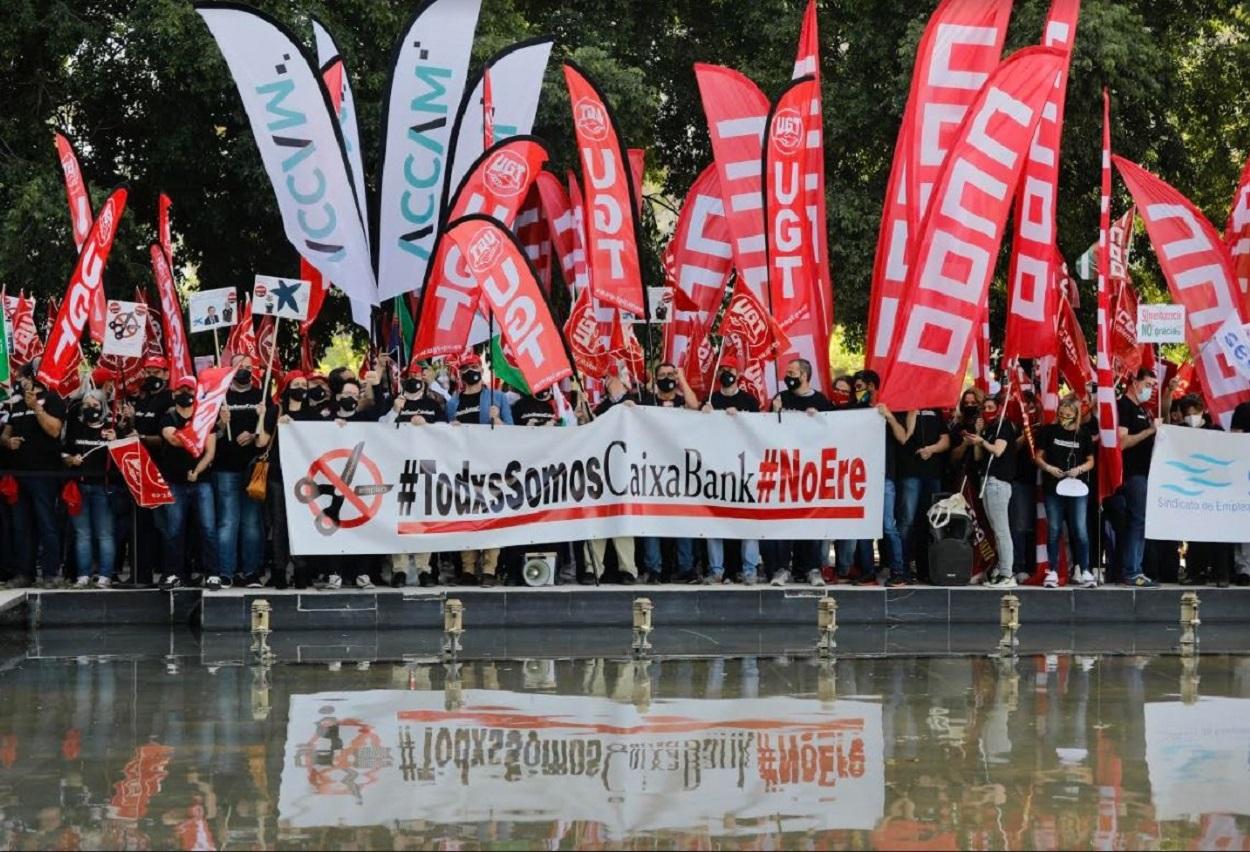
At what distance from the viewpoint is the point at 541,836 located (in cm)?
845

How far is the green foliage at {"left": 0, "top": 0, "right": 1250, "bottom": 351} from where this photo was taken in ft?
78.9

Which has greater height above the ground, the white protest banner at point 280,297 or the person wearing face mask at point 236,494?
the white protest banner at point 280,297

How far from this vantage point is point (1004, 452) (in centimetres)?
1788

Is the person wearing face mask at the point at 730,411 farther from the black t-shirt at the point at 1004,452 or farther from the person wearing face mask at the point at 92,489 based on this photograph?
the person wearing face mask at the point at 92,489

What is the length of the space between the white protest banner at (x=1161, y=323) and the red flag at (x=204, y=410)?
819cm

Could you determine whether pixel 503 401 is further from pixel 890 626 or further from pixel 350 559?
pixel 890 626

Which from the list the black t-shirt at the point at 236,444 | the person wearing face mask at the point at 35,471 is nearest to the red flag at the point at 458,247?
the black t-shirt at the point at 236,444

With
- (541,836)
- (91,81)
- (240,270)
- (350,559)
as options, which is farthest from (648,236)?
(541,836)

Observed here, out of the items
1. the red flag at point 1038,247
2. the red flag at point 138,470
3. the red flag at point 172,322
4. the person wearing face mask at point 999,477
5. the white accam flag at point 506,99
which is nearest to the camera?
the red flag at point 138,470

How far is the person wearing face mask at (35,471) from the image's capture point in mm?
17438

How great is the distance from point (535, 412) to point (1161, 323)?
5.72 metres

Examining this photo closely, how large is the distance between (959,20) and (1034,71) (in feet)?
3.45

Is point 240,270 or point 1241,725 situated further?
point 240,270

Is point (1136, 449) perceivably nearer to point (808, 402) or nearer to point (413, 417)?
point (808, 402)
